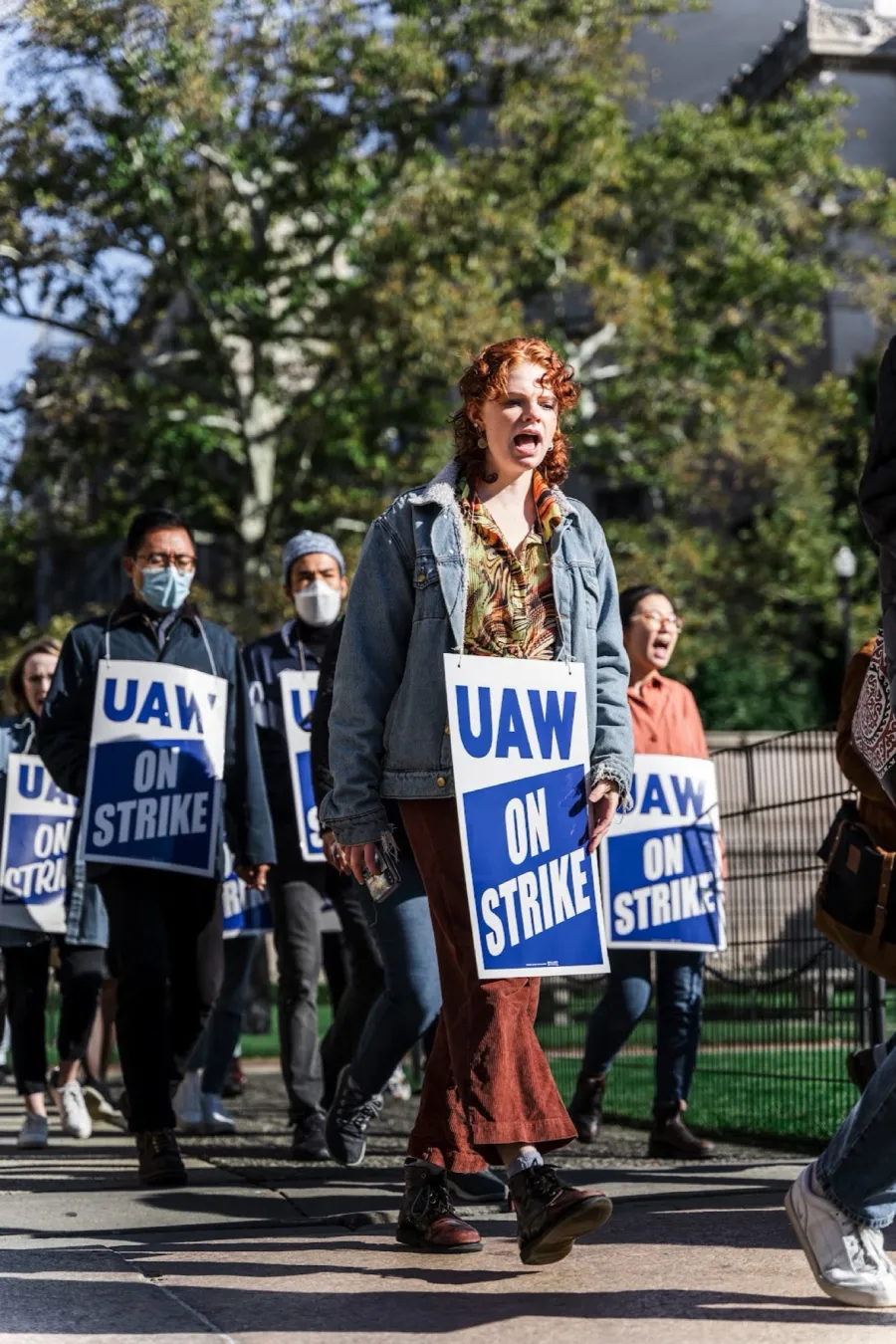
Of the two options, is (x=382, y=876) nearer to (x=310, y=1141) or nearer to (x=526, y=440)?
(x=526, y=440)

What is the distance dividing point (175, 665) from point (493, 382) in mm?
2235

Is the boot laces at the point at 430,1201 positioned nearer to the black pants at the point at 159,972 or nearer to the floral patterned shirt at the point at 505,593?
the floral patterned shirt at the point at 505,593

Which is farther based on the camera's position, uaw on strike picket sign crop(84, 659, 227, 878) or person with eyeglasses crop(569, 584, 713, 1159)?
person with eyeglasses crop(569, 584, 713, 1159)

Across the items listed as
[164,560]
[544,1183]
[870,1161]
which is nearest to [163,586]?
[164,560]

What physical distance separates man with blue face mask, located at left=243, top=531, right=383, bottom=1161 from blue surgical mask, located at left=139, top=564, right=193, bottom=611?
2.59ft

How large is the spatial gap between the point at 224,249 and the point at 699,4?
26.7 feet

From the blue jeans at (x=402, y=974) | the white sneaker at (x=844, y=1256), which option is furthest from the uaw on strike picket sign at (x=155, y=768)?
the white sneaker at (x=844, y=1256)

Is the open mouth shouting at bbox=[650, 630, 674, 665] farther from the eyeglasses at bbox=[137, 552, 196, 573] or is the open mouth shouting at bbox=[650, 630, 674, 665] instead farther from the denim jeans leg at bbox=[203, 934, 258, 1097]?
the denim jeans leg at bbox=[203, 934, 258, 1097]

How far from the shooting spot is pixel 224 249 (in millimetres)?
26688

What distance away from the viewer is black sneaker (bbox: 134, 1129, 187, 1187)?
632cm

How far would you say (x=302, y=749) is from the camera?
779 centimetres

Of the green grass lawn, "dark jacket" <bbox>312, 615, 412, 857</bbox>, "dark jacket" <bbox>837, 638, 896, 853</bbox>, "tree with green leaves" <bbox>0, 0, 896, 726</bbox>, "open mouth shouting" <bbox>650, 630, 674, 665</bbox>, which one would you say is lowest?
the green grass lawn

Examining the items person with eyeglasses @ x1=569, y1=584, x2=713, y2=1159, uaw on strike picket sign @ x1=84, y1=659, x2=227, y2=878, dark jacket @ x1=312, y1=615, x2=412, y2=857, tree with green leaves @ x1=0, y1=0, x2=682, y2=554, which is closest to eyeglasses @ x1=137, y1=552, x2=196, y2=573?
uaw on strike picket sign @ x1=84, y1=659, x2=227, y2=878

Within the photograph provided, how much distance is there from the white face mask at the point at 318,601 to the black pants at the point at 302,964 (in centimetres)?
85
